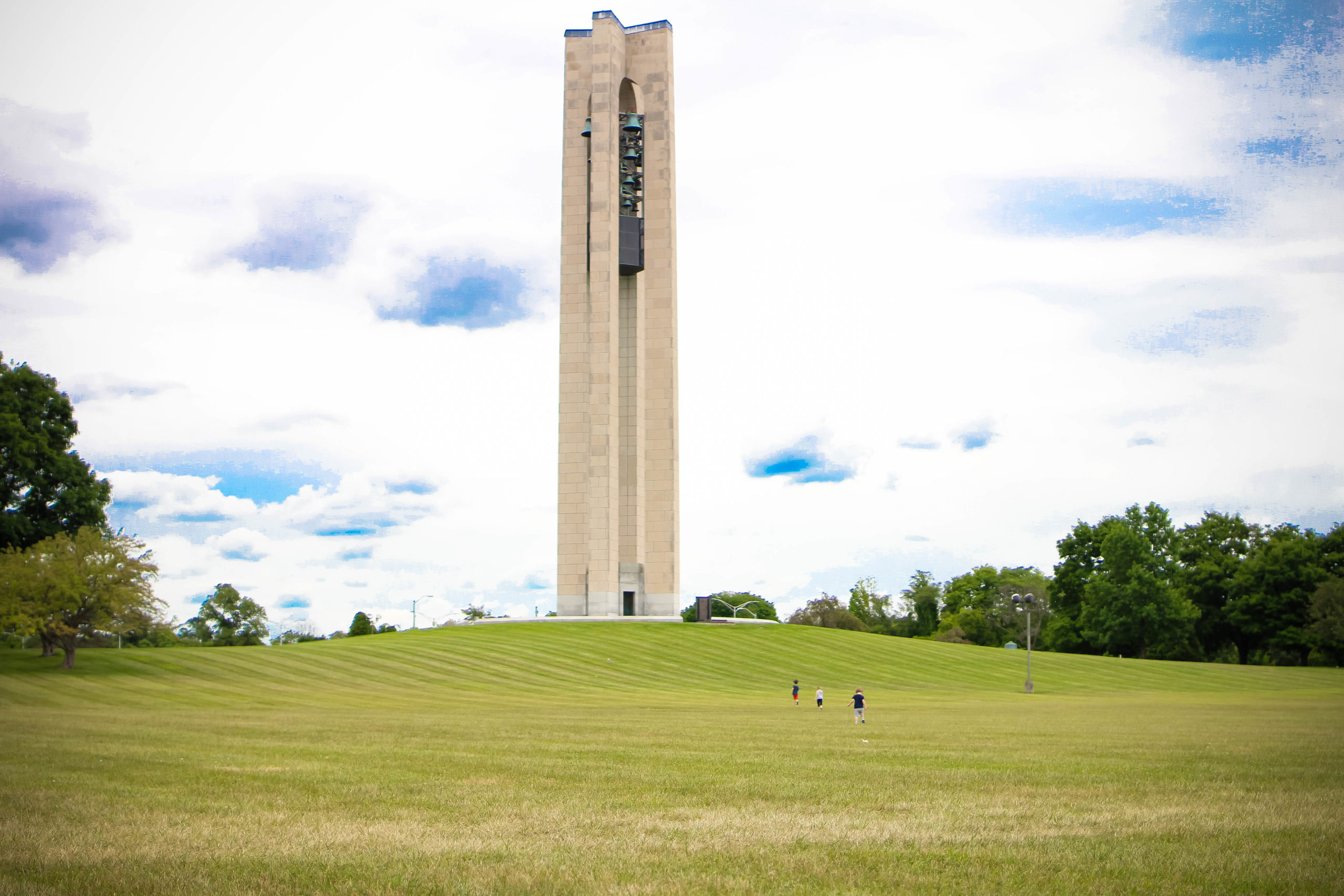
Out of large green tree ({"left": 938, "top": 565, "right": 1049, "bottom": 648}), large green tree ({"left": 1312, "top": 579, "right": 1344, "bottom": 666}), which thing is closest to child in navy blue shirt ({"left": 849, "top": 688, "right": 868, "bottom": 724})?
large green tree ({"left": 1312, "top": 579, "right": 1344, "bottom": 666})

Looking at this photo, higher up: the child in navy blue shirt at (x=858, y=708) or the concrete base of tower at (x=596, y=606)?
the concrete base of tower at (x=596, y=606)

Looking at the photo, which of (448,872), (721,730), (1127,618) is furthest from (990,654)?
(448,872)

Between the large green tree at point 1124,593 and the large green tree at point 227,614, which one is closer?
the large green tree at point 1124,593

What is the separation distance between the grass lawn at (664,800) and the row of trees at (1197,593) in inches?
2324

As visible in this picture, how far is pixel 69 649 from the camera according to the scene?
56.5m

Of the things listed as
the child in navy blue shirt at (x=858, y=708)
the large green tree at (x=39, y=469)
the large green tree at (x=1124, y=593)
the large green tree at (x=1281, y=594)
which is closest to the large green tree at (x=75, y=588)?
the large green tree at (x=39, y=469)

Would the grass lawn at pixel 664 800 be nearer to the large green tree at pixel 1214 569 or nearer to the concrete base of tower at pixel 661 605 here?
the concrete base of tower at pixel 661 605

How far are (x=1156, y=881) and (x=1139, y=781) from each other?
314 inches

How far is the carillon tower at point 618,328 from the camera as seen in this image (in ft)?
268

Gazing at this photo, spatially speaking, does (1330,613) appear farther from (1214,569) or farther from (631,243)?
(631,243)

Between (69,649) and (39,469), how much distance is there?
43.2 feet

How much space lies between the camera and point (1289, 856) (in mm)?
10727

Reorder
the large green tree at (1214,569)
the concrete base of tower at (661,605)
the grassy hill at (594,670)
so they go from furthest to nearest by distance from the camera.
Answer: the large green tree at (1214,569)
the concrete base of tower at (661,605)
the grassy hill at (594,670)

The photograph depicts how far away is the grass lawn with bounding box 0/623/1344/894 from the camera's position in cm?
987
